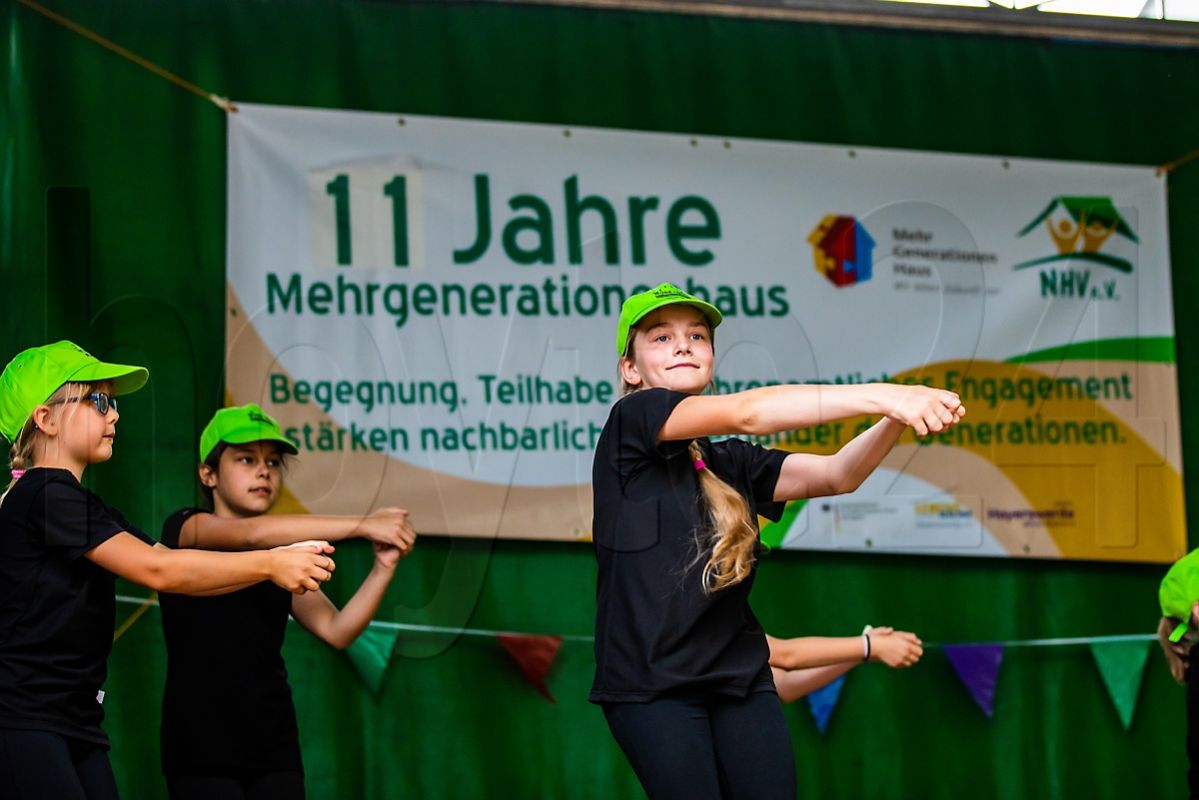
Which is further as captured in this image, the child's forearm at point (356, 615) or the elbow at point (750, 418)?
the child's forearm at point (356, 615)

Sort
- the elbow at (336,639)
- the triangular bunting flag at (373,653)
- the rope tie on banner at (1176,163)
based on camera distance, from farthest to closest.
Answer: the rope tie on banner at (1176,163), the triangular bunting flag at (373,653), the elbow at (336,639)

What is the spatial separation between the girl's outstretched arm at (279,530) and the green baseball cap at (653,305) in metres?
0.84

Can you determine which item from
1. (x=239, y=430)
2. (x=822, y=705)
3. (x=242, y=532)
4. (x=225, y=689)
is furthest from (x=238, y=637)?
(x=822, y=705)

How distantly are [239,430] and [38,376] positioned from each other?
26.8 inches

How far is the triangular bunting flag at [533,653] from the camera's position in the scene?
3986 millimetres

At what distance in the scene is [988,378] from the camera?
4.39 m

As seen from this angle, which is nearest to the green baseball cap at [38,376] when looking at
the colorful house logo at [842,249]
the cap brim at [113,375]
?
the cap brim at [113,375]

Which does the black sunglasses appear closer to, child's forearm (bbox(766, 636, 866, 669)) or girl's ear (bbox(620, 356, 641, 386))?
girl's ear (bbox(620, 356, 641, 386))

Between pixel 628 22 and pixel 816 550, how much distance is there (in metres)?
1.64

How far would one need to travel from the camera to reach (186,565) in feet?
8.01

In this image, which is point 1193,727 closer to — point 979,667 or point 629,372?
point 979,667

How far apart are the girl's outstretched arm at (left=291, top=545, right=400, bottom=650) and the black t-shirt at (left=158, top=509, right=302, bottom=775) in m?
0.22

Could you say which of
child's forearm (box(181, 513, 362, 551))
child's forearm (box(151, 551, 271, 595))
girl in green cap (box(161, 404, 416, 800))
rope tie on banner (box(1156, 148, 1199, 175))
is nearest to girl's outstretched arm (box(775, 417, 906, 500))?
child's forearm (box(151, 551, 271, 595))

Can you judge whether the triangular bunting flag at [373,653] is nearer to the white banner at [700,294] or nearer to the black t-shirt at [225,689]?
the white banner at [700,294]
